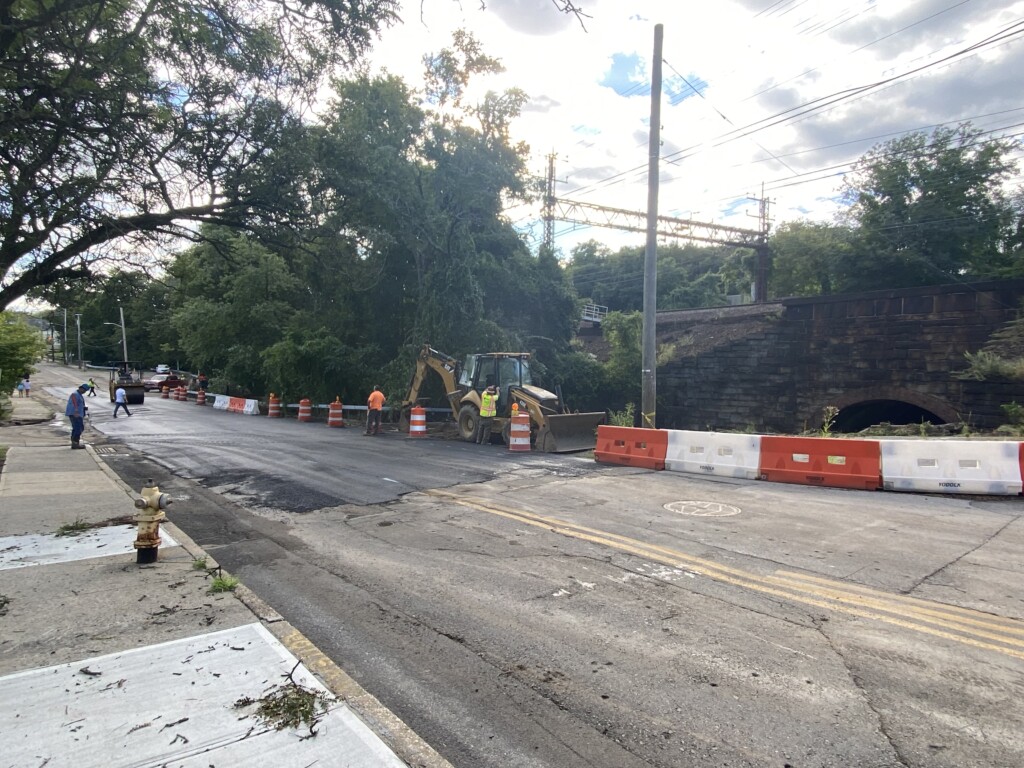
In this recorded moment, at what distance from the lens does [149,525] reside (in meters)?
5.53

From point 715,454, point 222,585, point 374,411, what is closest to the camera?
point 222,585

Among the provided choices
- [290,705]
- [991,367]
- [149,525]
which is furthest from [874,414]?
[290,705]

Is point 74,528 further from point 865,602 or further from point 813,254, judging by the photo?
point 813,254

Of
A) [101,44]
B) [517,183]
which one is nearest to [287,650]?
[101,44]

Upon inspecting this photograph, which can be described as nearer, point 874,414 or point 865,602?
point 865,602

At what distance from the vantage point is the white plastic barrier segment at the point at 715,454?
34.9ft

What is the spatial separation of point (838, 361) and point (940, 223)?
14.5 m

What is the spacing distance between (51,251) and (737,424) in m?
24.1

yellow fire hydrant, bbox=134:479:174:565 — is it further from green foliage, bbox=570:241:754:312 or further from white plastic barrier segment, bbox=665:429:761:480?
green foliage, bbox=570:241:754:312

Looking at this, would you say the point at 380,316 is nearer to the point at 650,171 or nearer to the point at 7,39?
the point at 650,171

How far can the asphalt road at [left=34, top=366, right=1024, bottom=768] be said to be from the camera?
10.2ft

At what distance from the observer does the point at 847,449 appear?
32.2ft

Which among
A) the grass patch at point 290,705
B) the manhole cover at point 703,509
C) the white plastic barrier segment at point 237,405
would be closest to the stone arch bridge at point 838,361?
the manhole cover at point 703,509

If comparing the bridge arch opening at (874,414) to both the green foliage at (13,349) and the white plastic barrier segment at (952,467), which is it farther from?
the green foliage at (13,349)
